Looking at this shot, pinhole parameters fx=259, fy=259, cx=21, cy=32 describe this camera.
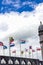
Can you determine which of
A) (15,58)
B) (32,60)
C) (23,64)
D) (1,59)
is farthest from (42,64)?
(1,59)

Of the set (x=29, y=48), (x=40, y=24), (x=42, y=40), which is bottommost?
(x=29, y=48)

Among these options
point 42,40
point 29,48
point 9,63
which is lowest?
point 9,63

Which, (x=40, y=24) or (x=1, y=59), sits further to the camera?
(x=40, y=24)

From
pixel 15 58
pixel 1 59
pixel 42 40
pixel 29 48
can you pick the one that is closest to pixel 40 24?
pixel 42 40

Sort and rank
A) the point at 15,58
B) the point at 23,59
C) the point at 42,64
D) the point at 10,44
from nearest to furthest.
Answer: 1. the point at 10,44
2. the point at 15,58
3. the point at 23,59
4. the point at 42,64

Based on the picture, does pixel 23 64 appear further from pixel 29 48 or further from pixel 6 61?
pixel 6 61

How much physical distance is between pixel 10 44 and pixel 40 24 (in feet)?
236

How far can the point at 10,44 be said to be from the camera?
93500 mm

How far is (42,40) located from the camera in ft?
517

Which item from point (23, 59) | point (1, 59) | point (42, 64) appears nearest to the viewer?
point (1, 59)

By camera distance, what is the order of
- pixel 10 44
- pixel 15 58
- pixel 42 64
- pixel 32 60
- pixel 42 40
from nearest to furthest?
1. pixel 10 44
2. pixel 15 58
3. pixel 32 60
4. pixel 42 64
5. pixel 42 40

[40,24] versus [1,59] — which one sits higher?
[40,24]

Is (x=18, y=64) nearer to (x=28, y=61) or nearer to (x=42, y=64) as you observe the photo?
(x=28, y=61)

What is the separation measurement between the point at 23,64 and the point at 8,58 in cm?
1606
